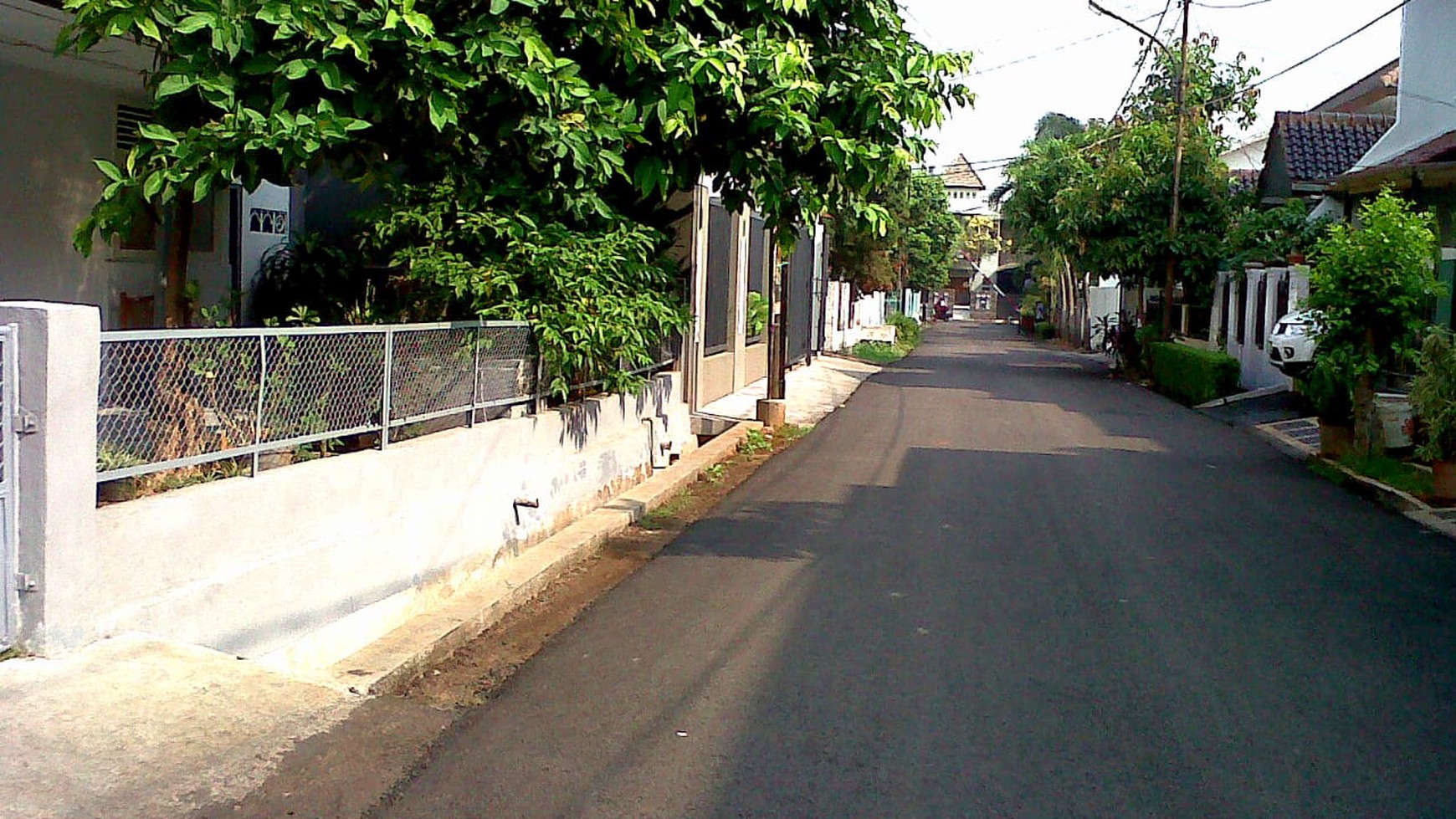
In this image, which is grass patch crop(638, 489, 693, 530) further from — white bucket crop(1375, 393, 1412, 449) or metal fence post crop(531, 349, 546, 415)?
white bucket crop(1375, 393, 1412, 449)

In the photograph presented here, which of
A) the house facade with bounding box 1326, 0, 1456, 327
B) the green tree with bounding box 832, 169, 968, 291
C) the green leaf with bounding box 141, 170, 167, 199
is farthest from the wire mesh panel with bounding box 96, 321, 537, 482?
the green tree with bounding box 832, 169, 968, 291

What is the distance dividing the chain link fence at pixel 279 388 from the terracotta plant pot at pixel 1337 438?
460 inches

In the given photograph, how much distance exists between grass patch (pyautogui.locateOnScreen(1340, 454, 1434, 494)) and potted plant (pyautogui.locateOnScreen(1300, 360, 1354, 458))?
1.82 feet

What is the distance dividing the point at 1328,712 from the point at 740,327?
722 inches

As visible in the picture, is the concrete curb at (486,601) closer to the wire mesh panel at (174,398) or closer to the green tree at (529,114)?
the wire mesh panel at (174,398)

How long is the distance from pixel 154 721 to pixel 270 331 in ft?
7.06

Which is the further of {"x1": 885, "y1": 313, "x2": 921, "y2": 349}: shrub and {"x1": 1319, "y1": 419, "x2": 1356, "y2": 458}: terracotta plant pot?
{"x1": 885, "y1": 313, "x2": 921, "y2": 349}: shrub

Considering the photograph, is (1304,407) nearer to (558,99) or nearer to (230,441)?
(558,99)

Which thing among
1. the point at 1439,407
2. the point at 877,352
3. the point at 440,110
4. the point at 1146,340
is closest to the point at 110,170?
the point at 440,110

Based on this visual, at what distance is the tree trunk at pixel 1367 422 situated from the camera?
16.5 metres

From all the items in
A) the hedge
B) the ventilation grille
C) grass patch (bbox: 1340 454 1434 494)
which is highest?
the ventilation grille

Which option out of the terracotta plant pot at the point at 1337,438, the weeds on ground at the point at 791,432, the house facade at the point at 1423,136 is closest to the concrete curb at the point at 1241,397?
the house facade at the point at 1423,136

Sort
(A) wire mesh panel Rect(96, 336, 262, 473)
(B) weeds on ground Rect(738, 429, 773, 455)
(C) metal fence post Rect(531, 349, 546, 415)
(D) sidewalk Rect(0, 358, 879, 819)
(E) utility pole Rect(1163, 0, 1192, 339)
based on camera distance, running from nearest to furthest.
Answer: (D) sidewalk Rect(0, 358, 879, 819)
(A) wire mesh panel Rect(96, 336, 262, 473)
(C) metal fence post Rect(531, 349, 546, 415)
(B) weeds on ground Rect(738, 429, 773, 455)
(E) utility pole Rect(1163, 0, 1192, 339)

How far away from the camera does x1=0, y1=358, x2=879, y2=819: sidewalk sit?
475 centimetres
